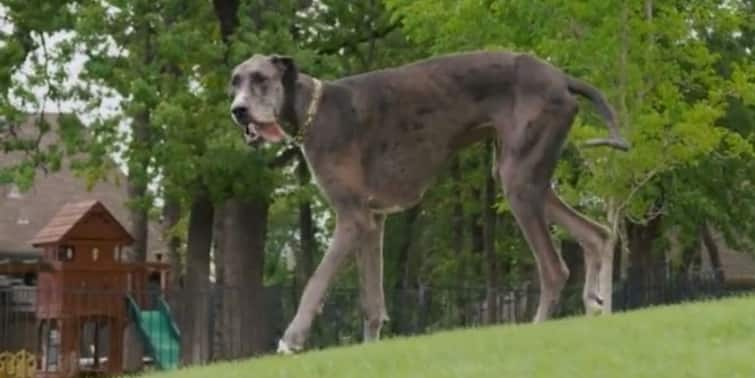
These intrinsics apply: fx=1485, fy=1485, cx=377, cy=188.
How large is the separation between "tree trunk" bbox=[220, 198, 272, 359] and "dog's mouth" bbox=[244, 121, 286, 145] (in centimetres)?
1463

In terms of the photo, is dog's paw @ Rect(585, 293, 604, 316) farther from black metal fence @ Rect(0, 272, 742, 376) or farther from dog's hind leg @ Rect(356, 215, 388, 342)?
black metal fence @ Rect(0, 272, 742, 376)

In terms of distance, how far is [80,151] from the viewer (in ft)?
91.2

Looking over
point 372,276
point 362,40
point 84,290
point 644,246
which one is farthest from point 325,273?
point 644,246

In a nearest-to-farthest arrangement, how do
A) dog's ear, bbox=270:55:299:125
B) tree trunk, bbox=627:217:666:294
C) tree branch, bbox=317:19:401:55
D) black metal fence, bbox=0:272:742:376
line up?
dog's ear, bbox=270:55:299:125 → black metal fence, bbox=0:272:742:376 → tree branch, bbox=317:19:401:55 → tree trunk, bbox=627:217:666:294

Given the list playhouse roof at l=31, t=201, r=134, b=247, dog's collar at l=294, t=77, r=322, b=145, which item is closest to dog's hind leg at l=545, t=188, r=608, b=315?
dog's collar at l=294, t=77, r=322, b=145

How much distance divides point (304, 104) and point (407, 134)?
0.91 metres

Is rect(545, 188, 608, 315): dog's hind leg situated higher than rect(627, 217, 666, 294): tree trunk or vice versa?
rect(627, 217, 666, 294): tree trunk

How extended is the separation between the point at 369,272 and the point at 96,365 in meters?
16.5

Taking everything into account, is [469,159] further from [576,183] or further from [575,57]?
[575,57]

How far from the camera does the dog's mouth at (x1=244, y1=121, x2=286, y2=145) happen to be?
1095 cm

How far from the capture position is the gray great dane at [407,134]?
1110cm

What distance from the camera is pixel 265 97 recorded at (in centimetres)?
1103

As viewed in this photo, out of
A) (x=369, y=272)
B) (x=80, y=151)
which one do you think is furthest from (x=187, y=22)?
(x=369, y=272)

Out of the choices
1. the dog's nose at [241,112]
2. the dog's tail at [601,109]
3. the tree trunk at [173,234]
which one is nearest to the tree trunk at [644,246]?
the tree trunk at [173,234]
